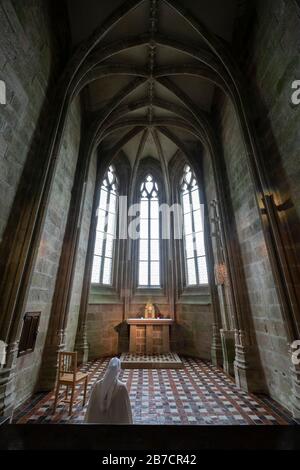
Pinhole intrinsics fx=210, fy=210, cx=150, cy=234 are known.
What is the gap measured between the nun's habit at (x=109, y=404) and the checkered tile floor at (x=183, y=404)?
190 centimetres

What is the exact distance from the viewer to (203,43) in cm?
653

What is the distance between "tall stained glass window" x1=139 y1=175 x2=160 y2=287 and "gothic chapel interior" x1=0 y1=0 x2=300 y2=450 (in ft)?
0.48

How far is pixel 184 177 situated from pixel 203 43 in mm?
5479

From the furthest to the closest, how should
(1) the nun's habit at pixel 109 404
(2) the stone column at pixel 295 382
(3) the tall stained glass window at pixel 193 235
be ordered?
(3) the tall stained glass window at pixel 193 235 → (2) the stone column at pixel 295 382 → (1) the nun's habit at pixel 109 404

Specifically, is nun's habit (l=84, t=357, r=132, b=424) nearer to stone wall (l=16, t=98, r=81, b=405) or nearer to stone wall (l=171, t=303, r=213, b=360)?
stone wall (l=16, t=98, r=81, b=405)

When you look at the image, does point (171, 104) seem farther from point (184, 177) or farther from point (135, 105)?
point (184, 177)

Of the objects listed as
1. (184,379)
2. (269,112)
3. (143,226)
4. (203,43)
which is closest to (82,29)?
(203,43)

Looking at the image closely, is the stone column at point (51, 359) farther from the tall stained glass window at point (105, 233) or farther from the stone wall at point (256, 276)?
the stone wall at point (256, 276)

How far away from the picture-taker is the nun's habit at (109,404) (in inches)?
90.2

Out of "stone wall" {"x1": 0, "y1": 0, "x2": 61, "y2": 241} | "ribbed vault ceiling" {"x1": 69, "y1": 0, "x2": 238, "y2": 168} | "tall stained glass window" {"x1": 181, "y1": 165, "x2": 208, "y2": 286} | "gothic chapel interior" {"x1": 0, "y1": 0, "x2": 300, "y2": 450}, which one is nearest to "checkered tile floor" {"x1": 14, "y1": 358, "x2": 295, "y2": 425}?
"gothic chapel interior" {"x1": 0, "y1": 0, "x2": 300, "y2": 450}

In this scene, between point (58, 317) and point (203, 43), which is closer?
point (58, 317)

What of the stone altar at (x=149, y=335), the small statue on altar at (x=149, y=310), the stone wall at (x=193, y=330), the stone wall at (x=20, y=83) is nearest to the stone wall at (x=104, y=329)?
the stone altar at (x=149, y=335)

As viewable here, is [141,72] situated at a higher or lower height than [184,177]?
higher

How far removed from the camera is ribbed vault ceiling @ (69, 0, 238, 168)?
6066mm
